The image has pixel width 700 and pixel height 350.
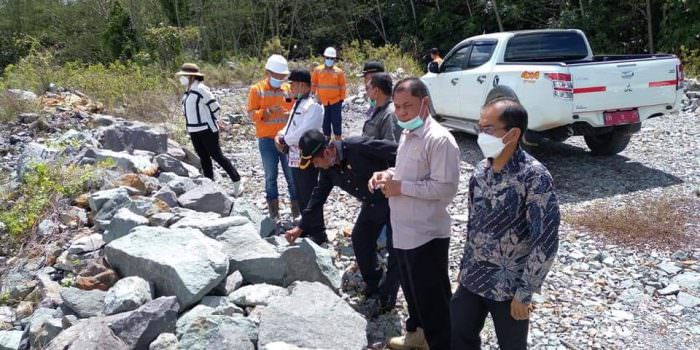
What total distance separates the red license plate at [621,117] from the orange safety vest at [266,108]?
3.61 meters

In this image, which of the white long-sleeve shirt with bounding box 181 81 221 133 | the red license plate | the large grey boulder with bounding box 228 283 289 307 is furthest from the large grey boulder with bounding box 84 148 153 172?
the red license plate

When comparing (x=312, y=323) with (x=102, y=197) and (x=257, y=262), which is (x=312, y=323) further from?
(x=102, y=197)

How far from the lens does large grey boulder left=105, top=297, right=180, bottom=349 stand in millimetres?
3105

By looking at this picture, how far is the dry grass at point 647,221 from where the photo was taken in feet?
16.3

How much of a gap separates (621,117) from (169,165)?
17.5 ft

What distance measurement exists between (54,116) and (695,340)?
1030 cm

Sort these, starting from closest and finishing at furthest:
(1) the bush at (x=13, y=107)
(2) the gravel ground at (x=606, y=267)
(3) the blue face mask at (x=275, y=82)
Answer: (2) the gravel ground at (x=606, y=267) < (3) the blue face mask at (x=275, y=82) < (1) the bush at (x=13, y=107)

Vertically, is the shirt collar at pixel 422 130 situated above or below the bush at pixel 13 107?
below

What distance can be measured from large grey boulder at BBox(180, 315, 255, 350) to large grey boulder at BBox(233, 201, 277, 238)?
2036 mm

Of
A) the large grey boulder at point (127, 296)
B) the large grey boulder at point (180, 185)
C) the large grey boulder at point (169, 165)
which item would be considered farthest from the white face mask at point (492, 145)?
the large grey boulder at point (169, 165)

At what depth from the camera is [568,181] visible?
6.86 metres

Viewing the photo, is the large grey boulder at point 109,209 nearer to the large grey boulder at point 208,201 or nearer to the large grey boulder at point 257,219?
the large grey boulder at point 208,201

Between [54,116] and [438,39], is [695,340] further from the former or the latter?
[438,39]

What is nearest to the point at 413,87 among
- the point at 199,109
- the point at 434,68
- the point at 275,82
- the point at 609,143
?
the point at 275,82
